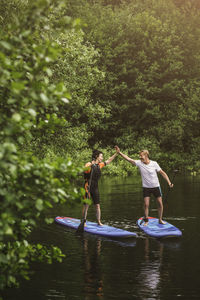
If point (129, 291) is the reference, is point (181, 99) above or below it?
above

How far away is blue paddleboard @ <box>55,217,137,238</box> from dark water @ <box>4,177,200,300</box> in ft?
0.59

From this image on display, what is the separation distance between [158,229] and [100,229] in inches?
57.8

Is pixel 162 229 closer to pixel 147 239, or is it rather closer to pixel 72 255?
pixel 147 239

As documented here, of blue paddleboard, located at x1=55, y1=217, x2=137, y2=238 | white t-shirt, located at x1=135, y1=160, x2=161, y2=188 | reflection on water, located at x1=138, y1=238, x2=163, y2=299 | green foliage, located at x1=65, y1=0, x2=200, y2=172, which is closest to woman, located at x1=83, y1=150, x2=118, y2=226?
blue paddleboard, located at x1=55, y1=217, x2=137, y2=238

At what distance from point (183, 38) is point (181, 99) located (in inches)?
261

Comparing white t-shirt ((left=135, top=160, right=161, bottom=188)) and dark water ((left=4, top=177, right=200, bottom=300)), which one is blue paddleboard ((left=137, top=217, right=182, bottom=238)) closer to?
dark water ((left=4, top=177, right=200, bottom=300))

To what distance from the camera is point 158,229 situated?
11828 millimetres

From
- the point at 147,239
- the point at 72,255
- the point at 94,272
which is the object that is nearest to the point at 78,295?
the point at 94,272

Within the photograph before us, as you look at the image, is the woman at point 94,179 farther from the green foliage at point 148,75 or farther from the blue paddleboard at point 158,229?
the green foliage at point 148,75

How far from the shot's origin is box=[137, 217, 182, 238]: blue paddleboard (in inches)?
442

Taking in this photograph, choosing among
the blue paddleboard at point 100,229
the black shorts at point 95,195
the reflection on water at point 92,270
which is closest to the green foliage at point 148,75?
the blue paddleboard at point 100,229

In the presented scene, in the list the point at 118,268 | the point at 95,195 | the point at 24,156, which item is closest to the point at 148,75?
the point at 95,195

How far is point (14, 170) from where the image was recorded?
3.76 metres

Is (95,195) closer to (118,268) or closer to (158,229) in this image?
(158,229)
